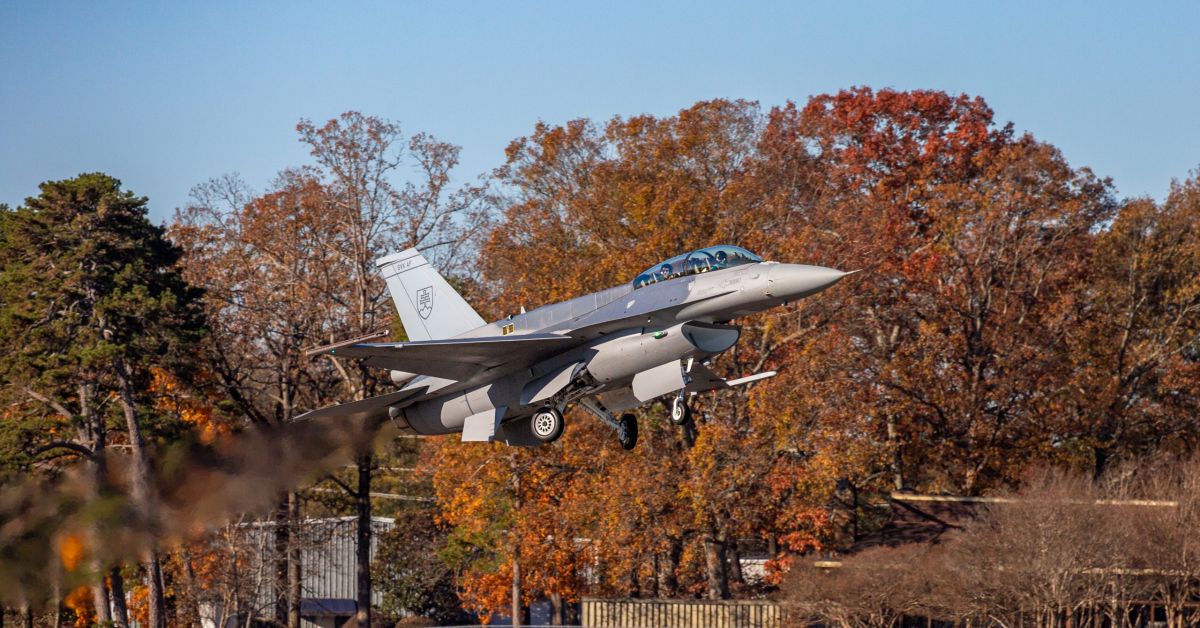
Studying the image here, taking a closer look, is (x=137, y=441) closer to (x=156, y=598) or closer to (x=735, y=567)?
(x=156, y=598)

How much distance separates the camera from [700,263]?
28.0m

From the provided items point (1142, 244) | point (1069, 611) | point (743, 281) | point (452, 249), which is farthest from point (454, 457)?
point (1142, 244)

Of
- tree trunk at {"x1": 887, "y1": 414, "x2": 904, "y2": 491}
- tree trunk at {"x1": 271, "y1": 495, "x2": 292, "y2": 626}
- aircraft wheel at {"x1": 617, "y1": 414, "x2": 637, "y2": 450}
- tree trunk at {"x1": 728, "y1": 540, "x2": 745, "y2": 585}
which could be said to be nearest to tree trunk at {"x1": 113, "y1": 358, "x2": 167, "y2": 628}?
tree trunk at {"x1": 271, "y1": 495, "x2": 292, "y2": 626}

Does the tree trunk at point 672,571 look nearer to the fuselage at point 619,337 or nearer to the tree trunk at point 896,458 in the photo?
the tree trunk at point 896,458

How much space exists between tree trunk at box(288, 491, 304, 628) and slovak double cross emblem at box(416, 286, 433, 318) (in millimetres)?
21303

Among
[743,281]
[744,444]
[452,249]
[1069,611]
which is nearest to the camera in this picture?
[743,281]

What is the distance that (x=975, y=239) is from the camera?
6031 cm

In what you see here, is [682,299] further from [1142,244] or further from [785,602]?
[1142,244]

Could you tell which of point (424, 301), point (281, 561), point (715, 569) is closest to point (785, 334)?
point (715, 569)

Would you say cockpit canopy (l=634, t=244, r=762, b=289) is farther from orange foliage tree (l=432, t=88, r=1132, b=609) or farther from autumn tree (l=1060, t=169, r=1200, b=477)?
autumn tree (l=1060, t=169, r=1200, b=477)

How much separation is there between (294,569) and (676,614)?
1629 cm

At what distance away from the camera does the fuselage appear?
27.1 metres

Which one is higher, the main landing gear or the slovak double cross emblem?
the slovak double cross emblem

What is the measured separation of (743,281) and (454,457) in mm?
23779
